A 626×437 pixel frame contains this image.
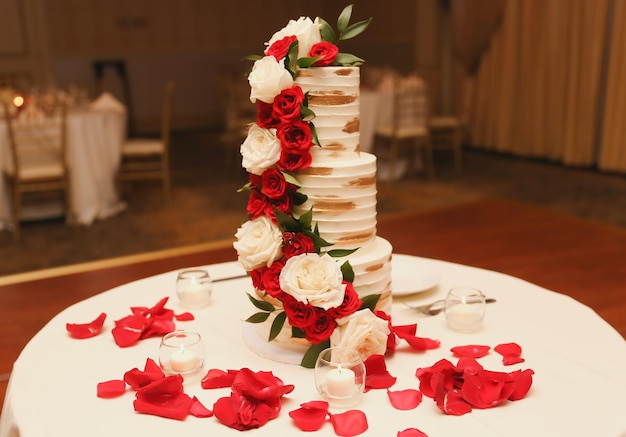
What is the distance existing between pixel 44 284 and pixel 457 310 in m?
2.64

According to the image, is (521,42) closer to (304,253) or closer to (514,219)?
(514,219)

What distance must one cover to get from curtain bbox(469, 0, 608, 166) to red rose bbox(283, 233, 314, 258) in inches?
232

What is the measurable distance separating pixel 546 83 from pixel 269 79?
255 inches

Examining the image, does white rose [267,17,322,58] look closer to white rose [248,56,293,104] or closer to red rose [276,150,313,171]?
white rose [248,56,293,104]

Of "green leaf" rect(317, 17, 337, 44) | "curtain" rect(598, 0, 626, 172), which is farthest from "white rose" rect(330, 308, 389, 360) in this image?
"curtain" rect(598, 0, 626, 172)

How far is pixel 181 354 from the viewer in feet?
4.18

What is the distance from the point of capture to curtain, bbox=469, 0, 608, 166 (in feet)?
21.6

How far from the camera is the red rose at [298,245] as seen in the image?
127 cm

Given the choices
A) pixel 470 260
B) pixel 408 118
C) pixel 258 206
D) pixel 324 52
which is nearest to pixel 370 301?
pixel 258 206

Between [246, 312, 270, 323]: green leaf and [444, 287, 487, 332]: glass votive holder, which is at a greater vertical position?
[246, 312, 270, 323]: green leaf

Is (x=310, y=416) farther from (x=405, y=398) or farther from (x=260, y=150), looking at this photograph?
(x=260, y=150)

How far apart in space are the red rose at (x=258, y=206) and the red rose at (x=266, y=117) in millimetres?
140

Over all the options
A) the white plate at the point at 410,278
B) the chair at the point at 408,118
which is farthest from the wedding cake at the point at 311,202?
the chair at the point at 408,118

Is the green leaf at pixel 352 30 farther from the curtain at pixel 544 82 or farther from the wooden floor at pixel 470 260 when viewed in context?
the curtain at pixel 544 82
